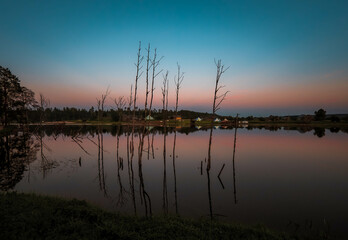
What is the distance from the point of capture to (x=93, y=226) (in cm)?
621

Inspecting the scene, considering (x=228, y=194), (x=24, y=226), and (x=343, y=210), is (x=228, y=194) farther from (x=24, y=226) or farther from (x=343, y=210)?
(x=24, y=226)

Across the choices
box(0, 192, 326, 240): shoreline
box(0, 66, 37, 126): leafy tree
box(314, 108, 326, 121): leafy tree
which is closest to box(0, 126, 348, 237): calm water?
box(0, 192, 326, 240): shoreline

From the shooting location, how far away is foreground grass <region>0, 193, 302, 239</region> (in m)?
5.63

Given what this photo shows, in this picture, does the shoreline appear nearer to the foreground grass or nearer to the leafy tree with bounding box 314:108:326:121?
the foreground grass

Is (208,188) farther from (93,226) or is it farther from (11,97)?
(11,97)

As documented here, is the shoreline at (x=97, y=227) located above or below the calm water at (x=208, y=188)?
above

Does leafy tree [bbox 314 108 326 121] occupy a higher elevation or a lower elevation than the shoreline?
higher

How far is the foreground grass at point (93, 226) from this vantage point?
18.5 feet

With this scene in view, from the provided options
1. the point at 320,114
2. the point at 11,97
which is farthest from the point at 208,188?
the point at 320,114

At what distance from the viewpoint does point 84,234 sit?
562 cm

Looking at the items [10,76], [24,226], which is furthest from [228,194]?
[10,76]

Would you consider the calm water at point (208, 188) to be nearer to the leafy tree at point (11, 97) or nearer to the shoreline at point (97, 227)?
the shoreline at point (97, 227)

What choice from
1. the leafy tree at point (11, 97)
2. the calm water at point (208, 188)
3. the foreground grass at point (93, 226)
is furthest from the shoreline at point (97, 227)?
the leafy tree at point (11, 97)

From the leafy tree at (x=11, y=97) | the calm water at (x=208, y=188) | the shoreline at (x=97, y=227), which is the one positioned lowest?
the calm water at (x=208, y=188)
